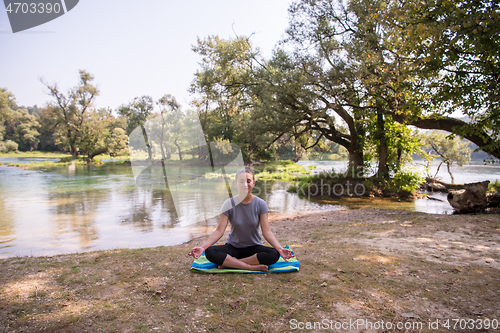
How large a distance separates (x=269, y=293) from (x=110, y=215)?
10084mm

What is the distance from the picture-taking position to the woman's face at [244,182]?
3.91 m

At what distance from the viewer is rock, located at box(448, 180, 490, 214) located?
951 centimetres

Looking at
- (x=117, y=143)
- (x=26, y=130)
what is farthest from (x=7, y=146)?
(x=117, y=143)

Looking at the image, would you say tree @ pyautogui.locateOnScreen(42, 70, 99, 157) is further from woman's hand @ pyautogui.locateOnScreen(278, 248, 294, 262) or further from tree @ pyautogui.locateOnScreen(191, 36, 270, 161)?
woman's hand @ pyautogui.locateOnScreen(278, 248, 294, 262)

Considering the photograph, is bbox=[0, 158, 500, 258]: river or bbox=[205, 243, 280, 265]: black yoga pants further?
bbox=[0, 158, 500, 258]: river

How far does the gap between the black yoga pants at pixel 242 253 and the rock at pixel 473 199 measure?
352 inches

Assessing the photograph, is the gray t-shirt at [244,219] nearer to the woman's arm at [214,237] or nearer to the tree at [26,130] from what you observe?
the woman's arm at [214,237]

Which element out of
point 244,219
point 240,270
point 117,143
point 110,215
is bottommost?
point 110,215

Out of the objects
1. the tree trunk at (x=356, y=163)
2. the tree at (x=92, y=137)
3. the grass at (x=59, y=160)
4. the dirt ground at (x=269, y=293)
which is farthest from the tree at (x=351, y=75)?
the tree at (x=92, y=137)

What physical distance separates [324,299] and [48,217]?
38.5ft

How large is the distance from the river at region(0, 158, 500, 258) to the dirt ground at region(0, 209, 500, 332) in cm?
287

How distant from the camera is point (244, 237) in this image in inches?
159

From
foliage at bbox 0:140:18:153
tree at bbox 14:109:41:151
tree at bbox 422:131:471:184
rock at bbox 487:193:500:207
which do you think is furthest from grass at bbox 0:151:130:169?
rock at bbox 487:193:500:207

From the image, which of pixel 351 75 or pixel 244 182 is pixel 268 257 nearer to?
pixel 244 182
